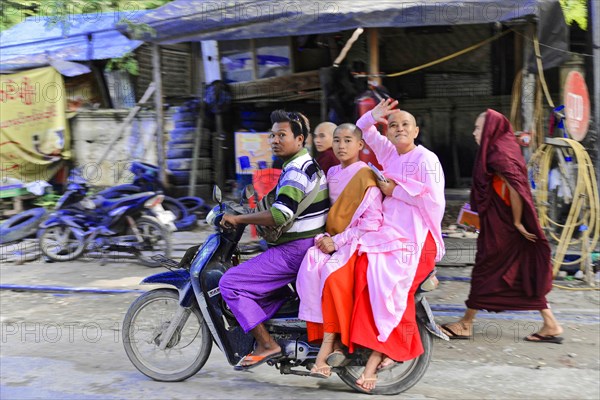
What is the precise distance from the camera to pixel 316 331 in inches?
149

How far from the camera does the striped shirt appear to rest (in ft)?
12.1

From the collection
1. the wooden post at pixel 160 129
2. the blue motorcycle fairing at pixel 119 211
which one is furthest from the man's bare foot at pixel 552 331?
the wooden post at pixel 160 129

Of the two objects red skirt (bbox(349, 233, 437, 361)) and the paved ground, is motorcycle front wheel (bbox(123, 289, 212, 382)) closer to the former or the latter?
the paved ground

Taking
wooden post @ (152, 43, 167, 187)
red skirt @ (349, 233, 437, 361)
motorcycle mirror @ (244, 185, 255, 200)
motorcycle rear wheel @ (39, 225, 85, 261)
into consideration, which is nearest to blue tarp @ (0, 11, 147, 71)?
wooden post @ (152, 43, 167, 187)

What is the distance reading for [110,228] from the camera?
7.91 m

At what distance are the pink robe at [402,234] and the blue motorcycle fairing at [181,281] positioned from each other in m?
1.13

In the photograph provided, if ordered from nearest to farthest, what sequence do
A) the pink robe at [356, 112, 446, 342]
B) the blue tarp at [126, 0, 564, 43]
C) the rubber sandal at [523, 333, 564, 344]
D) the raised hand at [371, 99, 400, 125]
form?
1. the pink robe at [356, 112, 446, 342]
2. the raised hand at [371, 99, 400, 125]
3. the rubber sandal at [523, 333, 564, 344]
4. the blue tarp at [126, 0, 564, 43]

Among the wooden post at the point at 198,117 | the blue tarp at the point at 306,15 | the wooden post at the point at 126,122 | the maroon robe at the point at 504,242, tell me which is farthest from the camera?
the wooden post at the point at 126,122

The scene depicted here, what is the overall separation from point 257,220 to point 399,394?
141 centimetres

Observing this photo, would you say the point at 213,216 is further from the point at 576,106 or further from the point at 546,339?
the point at 576,106

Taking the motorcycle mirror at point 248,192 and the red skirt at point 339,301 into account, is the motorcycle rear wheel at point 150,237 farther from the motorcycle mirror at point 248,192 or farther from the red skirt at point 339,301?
the red skirt at point 339,301

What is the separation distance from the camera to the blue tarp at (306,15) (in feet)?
23.5

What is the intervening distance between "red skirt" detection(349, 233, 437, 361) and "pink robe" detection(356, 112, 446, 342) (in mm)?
42

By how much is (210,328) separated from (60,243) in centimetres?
495
